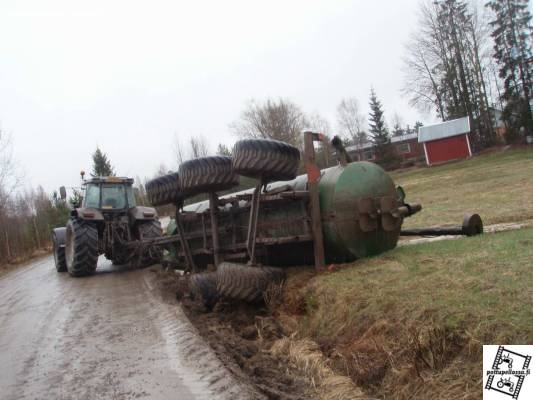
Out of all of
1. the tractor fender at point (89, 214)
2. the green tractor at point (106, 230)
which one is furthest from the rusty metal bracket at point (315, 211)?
the tractor fender at point (89, 214)

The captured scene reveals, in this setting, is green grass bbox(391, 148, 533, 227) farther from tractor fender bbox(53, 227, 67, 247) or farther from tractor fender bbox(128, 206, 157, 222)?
tractor fender bbox(53, 227, 67, 247)

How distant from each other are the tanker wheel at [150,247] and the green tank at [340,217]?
18.6ft

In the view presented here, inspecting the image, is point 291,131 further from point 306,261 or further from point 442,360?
point 442,360

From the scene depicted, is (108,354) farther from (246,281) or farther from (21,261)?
(21,261)

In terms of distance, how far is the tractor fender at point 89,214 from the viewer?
1184 centimetres

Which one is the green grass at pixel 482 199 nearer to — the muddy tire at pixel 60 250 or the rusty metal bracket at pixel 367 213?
the rusty metal bracket at pixel 367 213

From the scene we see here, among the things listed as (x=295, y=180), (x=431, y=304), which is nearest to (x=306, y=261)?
(x=295, y=180)

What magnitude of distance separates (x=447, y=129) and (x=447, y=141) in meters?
1.06

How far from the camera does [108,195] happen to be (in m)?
13.5

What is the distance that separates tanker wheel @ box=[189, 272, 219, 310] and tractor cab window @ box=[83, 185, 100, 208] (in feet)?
24.8

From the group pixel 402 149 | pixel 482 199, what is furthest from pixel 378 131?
pixel 482 199

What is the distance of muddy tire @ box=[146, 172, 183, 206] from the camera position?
8.39m

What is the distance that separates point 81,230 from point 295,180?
6.46 m

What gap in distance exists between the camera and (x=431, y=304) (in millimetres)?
3656
